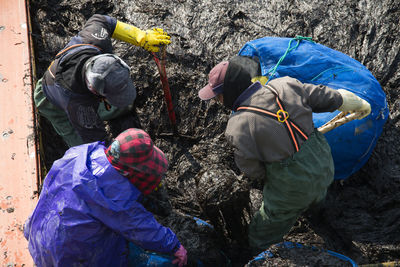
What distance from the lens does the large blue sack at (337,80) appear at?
264 centimetres

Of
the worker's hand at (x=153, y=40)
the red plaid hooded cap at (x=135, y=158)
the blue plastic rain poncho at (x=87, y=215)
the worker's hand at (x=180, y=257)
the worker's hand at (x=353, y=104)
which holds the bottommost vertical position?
the worker's hand at (x=180, y=257)

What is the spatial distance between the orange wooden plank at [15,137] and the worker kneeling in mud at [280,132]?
1600 millimetres

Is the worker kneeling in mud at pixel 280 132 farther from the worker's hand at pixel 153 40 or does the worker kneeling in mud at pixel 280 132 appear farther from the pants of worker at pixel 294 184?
the worker's hand at pixel 153 40

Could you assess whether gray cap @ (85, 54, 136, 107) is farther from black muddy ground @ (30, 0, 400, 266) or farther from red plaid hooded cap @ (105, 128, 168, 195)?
black muddy ground @ (30, 0, 400, 266)

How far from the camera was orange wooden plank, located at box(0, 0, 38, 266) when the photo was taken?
8.04 feet

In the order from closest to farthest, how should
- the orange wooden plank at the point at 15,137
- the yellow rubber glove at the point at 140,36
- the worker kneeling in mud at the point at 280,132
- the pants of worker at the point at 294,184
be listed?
the worker kneeling in mud at the point at 280,132 < the pants of worker at the point at 294,184 < the orange wooden plank at the point at 15,137 < the yellow rubber glove at the point at 140,36

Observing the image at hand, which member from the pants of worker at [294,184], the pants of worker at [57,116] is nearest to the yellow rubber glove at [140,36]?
the pants of worker at [57,116]

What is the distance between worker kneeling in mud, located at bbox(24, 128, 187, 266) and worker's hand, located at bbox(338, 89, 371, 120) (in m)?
1.26

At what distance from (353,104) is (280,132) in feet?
2.11

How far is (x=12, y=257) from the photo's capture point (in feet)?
7.75

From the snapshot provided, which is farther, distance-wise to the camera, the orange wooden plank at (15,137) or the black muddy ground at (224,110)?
the black muddy ground at (224,110)

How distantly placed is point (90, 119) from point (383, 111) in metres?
2.24

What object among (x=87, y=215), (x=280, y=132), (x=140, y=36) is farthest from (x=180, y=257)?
(x=140, y=36)


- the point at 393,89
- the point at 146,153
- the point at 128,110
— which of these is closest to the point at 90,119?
the point at 128,110
